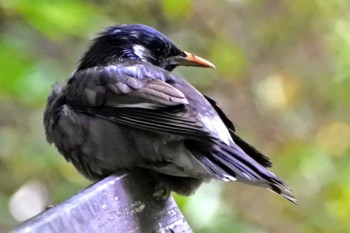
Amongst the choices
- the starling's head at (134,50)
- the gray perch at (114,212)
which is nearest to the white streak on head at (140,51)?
the starling's head at (134,50)

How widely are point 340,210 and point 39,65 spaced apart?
170 cm

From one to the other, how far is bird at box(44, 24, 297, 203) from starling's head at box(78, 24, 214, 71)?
0.17 feet

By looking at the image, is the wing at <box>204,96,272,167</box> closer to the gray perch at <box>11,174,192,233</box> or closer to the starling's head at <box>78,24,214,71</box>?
the starling's head at <box>78,24,214,71</box>

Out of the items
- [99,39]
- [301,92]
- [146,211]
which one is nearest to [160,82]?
[99,39]

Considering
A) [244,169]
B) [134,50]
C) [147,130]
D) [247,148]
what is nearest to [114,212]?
[244,169]

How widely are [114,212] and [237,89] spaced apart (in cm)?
354

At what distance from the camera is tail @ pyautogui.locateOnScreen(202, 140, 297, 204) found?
7.16 feet

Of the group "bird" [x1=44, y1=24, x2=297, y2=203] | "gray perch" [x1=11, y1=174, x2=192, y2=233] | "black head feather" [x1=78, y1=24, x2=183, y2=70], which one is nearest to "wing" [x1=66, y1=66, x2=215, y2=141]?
"bird" [x1=44, y1=24, x2=297, y2=203]

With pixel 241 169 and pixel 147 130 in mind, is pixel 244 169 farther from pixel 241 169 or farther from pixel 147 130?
pixel 147 130

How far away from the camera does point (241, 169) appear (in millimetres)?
2271

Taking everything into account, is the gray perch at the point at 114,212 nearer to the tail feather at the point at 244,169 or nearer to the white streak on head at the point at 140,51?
the tail feather at the point at 244,169

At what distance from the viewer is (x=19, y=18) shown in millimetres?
3273

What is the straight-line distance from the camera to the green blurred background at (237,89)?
310 cm

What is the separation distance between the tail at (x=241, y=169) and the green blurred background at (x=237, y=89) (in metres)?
0.72
